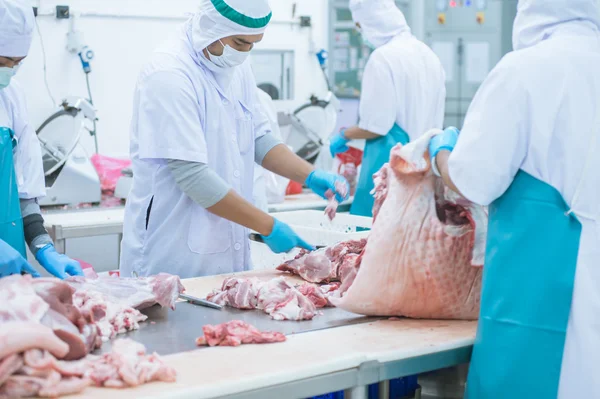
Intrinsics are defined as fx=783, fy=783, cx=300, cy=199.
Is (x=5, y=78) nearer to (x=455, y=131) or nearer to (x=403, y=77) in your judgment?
(x=455, y=131)

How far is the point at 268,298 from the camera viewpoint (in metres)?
2.51

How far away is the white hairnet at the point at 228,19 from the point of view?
2865 mm

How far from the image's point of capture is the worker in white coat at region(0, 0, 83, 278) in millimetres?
2820

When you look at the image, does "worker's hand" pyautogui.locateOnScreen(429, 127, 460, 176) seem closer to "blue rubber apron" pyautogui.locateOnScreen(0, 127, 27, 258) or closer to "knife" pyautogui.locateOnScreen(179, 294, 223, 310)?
"knife" pyautogui.locateOnScreen(179, 294, 223, 310)

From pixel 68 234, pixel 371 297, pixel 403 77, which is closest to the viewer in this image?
pixel 371 297

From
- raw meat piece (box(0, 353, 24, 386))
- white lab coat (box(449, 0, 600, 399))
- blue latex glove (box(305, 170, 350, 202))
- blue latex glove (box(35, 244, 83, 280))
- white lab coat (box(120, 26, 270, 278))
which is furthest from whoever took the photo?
blue latex glove (box(305, 170, 350, 202))

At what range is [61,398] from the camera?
5.58ft

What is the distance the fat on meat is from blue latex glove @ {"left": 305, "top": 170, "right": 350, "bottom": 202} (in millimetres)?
874

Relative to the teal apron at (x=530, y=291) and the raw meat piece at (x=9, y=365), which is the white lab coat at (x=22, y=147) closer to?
the raw meat piece at (x=9, y=365)

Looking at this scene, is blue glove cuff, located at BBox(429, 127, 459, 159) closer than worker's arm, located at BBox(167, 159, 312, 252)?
Yes

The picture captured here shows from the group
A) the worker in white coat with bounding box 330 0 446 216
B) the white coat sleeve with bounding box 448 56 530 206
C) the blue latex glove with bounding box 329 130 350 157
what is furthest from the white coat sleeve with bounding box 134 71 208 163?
the blue latex glove with bounding box 329 130 350 157

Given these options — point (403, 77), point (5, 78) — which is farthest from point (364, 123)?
point (5, 78)

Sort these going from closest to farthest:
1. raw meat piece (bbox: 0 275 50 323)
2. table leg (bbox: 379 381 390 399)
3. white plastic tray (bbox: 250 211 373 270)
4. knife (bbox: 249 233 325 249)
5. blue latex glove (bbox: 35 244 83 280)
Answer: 1. raw meat piece (bbox: 0 275 50 323)
2. table leg (bbox: 379 381 390 399)
3. blue latex glove (bbox: 35 244 83 280)
4. knife (bbox: 249 233 325 249)
5. white plastic tray (bbox: 250 211 373 270)

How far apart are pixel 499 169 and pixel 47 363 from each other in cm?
119
